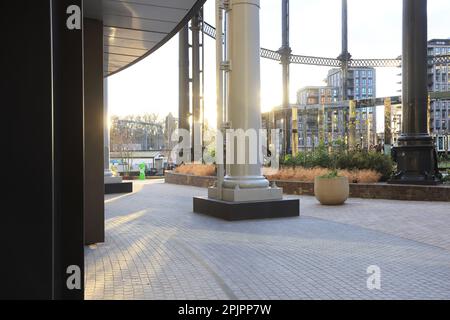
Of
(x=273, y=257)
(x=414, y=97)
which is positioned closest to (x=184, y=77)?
(x=414, y=97)

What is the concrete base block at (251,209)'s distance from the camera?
9672 millimetres

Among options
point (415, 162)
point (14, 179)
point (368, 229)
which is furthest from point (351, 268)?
point (415, 162)

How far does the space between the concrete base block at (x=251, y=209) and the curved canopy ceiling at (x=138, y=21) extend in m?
3.65

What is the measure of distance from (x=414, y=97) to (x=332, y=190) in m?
4.98

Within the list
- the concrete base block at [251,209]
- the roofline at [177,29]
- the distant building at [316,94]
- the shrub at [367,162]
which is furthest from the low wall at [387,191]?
the distant building at [316,94]

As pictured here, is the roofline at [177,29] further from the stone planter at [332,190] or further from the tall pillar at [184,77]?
the tall pillar at [184,77]

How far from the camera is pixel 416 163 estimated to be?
46.6 feet

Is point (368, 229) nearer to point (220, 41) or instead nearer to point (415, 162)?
point (220, 41)

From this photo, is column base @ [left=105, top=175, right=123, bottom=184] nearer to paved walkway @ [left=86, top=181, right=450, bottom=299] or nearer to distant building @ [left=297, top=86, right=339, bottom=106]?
paved walkway @ [left=86, top=181, right=450, bottom=299]

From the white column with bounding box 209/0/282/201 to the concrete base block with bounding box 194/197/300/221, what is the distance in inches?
13.4

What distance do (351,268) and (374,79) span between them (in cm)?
12556

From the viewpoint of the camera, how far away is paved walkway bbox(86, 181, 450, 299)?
4711mm

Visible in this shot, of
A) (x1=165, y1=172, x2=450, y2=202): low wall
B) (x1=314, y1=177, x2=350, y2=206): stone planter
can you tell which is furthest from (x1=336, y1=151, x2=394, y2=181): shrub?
(x1=314, y1=177, x2=350, y2=206): stone planter

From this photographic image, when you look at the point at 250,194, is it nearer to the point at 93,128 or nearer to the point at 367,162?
the point at 93,128
